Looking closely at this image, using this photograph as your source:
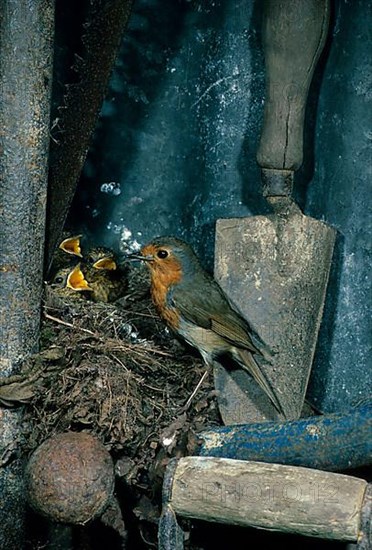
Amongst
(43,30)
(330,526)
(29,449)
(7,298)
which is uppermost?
(43,30)

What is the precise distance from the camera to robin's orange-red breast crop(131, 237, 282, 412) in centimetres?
419

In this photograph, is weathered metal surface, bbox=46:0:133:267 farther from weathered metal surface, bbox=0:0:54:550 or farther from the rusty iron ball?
the rusty iron ball

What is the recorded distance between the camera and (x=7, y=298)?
147 inches

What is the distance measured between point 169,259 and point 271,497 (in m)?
1.62

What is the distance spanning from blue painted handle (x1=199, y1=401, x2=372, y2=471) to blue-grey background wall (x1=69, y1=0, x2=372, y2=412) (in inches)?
46.4

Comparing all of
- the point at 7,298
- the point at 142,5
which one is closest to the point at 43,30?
the point at 7,298

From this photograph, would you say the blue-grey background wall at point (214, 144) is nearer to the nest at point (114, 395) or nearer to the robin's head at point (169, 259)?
the robin's head at point (169, 259)

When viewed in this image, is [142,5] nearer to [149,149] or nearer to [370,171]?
[149,149]

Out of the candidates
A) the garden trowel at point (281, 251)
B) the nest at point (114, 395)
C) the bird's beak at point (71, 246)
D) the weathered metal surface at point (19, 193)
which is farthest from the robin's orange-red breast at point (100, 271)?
the weathered metal surface at point (19, 193)

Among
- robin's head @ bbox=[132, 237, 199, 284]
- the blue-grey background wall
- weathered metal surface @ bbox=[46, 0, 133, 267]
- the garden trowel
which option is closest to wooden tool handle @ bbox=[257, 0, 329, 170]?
the garden trowel

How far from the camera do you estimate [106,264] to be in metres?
4.65

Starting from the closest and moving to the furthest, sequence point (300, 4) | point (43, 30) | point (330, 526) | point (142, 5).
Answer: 1. point (330, 526)
2. point (43, 30)
3. point (300, 4)
4. point (142, 5)

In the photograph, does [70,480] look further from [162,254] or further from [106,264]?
[106,264]

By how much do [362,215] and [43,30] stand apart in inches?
56.3
